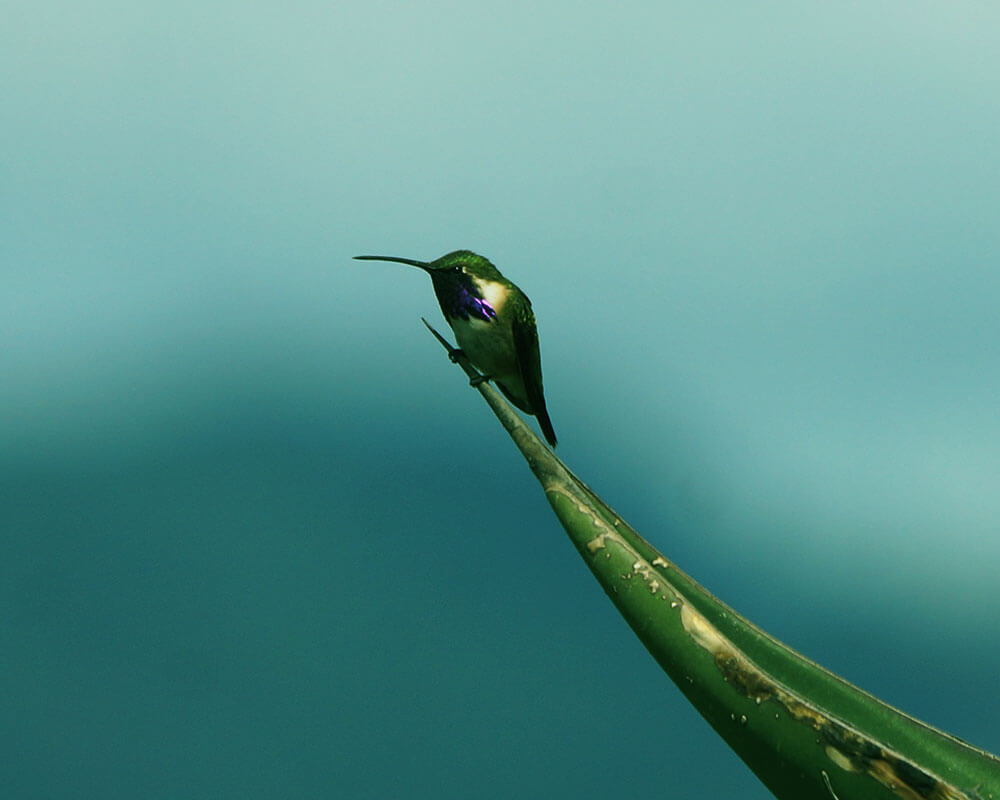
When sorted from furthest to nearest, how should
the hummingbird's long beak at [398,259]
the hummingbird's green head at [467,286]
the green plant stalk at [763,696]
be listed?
the hummingbird's green head at [467,286] → the hummingbird's long beak at [398,259] → the green plant stalk at [763,696]

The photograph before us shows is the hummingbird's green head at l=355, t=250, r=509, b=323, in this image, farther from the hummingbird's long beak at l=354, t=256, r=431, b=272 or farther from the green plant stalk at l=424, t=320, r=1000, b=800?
the green plant stalk at l=424, t=320, r=1000, b=800

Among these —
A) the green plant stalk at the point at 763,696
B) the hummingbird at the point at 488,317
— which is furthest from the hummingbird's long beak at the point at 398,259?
the green plant stalk at the point at 763,696

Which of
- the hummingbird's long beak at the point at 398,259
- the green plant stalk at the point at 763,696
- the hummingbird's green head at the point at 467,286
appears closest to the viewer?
the green plant stalk at the point at 763,696

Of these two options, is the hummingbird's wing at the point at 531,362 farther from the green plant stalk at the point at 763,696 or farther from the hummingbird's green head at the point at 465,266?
the green plant stalk at the point at 763,696

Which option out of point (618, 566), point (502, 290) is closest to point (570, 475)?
point (618, 566)

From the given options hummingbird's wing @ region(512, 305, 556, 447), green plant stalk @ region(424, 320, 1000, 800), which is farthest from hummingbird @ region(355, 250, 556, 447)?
green plant stalk @ region(424, 320, 1000, 800)

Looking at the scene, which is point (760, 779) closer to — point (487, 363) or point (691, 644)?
point (691, 644)

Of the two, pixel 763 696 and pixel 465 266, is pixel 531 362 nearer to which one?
pixel 465 266
